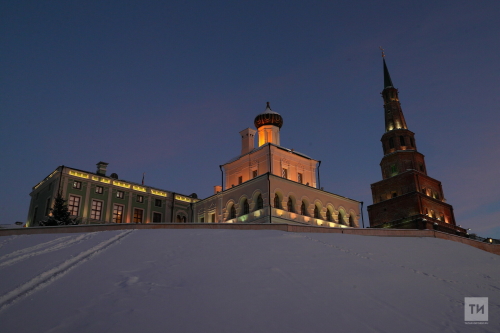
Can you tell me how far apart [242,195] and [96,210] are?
1364 centimetres

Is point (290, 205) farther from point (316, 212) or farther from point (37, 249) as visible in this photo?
point (37, 249)

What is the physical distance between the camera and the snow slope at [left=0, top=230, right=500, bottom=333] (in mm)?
8367

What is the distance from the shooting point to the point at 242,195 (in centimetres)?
3531

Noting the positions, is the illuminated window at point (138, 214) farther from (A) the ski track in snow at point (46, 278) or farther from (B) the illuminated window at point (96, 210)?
(A) the ski track in snow at point (46, 278)

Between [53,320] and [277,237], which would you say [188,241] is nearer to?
[277,237]

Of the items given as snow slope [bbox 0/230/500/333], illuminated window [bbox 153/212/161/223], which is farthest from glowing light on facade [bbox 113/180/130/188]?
snow slope [bbox 0/230/500/333]

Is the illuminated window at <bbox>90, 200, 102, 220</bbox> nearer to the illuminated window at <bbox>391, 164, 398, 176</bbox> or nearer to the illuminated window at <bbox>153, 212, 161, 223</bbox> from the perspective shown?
the illuminated window at <bbox>153, 212, 161, 223</bbox>

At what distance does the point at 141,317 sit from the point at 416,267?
33.2ft

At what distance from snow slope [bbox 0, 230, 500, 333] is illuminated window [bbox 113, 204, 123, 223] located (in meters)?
21.9

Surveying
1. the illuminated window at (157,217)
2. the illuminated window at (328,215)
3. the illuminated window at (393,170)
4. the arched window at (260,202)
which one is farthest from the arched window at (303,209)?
the illuminated window at (393,170)

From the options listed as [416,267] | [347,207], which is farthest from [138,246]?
[347,207]

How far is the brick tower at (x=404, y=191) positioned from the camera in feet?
174

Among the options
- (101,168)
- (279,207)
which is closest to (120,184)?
(101,168)

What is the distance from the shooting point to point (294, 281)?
437 inches
